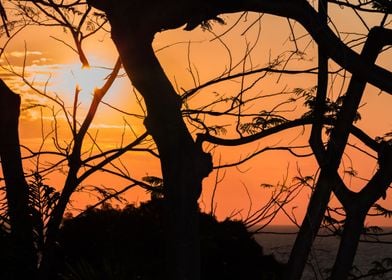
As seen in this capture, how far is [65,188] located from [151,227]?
184cm

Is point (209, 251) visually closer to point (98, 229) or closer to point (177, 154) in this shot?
point (98, 229)

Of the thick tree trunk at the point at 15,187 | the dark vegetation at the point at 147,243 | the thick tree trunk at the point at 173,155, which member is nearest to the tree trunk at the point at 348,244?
the thick tree trunk at the point at 173,155

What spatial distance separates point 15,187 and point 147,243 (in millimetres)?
2945

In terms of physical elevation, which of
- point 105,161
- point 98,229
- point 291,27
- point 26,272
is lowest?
point 26,272

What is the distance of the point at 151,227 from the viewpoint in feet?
39.0

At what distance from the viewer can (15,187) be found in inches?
368

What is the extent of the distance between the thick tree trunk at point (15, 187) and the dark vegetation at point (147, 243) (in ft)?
5.72

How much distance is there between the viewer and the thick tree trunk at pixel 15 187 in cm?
876

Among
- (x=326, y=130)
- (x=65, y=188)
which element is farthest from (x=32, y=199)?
(x=326, y=130)

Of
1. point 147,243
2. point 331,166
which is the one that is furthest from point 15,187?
point 331,166

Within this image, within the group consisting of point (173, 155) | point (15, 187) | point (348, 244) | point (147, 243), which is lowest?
point (348, 244)

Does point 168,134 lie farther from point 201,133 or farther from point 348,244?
point 348,244

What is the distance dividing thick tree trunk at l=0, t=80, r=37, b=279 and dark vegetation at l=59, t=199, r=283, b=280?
1742mm

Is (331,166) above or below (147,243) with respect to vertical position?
above
